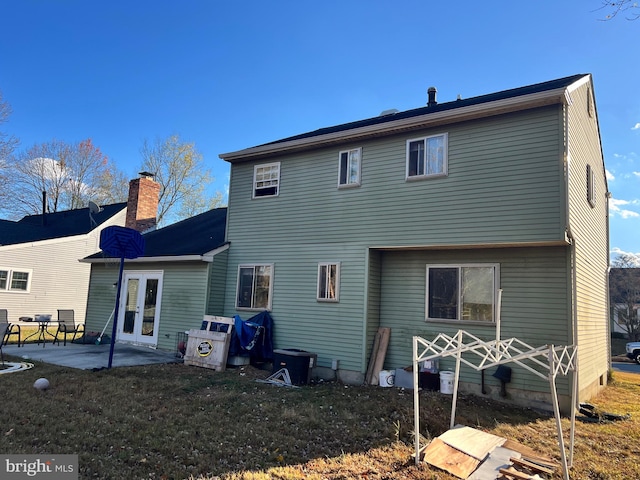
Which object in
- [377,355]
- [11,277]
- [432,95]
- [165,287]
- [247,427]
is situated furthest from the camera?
[11,277]

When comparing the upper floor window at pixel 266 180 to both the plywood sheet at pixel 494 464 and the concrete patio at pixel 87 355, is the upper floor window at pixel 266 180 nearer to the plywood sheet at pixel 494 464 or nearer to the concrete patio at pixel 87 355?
the concrete patio at pixel 87 355

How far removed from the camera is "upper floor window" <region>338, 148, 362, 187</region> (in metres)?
10.1

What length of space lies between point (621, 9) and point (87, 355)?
12594mm

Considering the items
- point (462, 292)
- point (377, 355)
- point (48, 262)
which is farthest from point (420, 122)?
point (48, 262)

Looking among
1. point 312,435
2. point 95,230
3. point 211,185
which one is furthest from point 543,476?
point 211,185

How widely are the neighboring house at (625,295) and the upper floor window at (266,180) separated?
98.9 ft

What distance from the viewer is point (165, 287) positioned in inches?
489

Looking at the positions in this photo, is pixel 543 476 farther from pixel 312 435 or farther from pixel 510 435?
pixel 312 435

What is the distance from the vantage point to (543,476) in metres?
4.61

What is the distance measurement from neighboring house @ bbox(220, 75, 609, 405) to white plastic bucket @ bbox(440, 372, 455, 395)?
0.35 m

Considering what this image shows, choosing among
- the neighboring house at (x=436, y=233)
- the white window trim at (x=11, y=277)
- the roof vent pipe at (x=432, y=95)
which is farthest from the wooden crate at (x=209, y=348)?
the white window trim at (x=11, y=277)

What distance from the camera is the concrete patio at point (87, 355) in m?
9.73

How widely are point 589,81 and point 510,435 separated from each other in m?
8.66

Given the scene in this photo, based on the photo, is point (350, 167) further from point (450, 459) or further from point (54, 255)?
point (54, 255)
